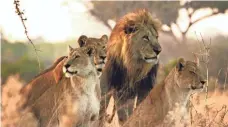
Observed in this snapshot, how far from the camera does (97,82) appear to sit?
234 inches

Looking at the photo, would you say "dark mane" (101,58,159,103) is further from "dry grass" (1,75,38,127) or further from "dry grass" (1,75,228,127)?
"dry grass" (1,75,38,127)

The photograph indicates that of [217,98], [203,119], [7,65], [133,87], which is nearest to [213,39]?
[7,65]

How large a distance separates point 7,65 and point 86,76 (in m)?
7.57

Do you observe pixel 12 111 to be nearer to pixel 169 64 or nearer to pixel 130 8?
pixel 169 64

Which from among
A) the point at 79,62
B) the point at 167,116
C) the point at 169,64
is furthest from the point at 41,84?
the point at 169,64

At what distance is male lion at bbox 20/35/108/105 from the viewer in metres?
5.85

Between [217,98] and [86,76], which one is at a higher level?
[86,76]

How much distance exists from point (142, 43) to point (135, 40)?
5.3 inches

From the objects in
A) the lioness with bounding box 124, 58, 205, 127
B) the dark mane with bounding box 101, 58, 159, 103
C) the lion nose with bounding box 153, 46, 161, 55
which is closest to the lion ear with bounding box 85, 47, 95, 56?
the lioness with bounding box 124, 58, 205, 127

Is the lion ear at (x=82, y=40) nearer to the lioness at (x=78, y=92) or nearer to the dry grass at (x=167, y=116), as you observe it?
the lioness at (x=78, y=92)

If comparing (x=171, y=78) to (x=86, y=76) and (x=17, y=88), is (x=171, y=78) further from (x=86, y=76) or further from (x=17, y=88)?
(x=17, y=88)

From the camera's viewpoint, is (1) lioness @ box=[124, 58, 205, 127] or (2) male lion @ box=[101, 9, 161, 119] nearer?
(1) lioness @ box=[124, 58, 205, 127]

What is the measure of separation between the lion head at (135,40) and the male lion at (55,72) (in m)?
1.19

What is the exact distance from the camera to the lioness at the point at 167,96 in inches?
246
